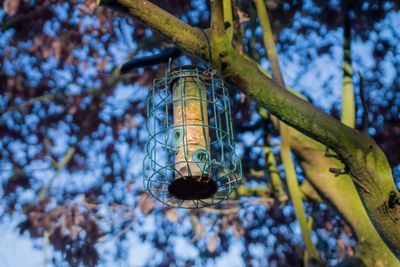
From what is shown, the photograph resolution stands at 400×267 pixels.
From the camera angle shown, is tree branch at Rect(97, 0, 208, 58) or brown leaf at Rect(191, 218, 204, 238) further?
brown leaf at Rect(191, 218, 204, 238)

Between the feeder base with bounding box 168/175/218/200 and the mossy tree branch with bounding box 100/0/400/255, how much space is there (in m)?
0.44

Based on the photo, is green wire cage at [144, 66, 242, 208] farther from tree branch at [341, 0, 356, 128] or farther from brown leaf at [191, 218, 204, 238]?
brown leaf at [191, 218, 204, 238]

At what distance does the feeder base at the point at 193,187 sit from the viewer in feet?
9.38

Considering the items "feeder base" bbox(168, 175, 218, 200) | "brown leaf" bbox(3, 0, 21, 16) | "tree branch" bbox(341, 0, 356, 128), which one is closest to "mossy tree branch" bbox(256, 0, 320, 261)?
"tree branch" bbox(341, 0, 356, 128)

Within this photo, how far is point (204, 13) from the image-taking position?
19.6 feet

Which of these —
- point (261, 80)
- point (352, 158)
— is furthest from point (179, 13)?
point (352, 158)

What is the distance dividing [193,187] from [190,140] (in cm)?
30

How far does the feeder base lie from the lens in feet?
9.38

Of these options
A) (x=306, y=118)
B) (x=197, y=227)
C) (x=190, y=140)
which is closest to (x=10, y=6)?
(x=197, y=227)

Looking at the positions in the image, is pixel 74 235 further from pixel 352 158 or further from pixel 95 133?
pixel 352 158

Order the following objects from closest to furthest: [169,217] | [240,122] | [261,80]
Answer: [261,80] → [240,122] → [169,217]

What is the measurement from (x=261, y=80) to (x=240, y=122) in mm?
2831

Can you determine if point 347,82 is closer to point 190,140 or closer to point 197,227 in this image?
point 190,140

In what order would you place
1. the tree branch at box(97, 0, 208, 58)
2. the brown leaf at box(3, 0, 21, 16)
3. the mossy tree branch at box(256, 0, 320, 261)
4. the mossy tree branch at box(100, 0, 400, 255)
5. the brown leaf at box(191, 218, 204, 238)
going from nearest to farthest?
the mossy tree branch at box(100, 0, 400, 255)
the tree branch at box(97, 0, 208, 58)
the mossy tree branch at box(256, 0, 320, 261)
the brown leaf at box(3, 0, 21, 16)
the brown leaf at box(191, 218, 204, 238)
